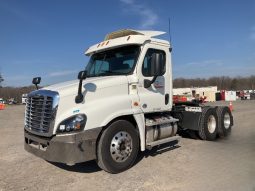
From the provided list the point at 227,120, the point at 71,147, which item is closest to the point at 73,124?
the point at 71,147

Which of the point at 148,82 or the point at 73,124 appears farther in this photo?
the point at 148,82

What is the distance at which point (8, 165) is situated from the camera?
761 cm

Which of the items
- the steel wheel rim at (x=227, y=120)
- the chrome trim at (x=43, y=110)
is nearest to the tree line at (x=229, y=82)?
the steel wheel rim at (x=227, y=120)

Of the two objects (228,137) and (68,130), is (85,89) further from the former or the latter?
(228,137)

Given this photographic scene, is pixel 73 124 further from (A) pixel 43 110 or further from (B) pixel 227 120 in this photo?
(B) pixel 227 120

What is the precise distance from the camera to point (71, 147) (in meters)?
5.79

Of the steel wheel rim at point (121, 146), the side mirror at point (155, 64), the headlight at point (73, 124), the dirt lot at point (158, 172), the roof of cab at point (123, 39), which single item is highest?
the roof of cab at point (123, 39)

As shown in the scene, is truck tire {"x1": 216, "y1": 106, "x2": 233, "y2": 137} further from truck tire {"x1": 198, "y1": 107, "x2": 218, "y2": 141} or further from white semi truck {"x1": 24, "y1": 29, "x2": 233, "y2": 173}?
white semi truck {"x1": 24, "y1": 29, "x2": 233, "y2": 173}

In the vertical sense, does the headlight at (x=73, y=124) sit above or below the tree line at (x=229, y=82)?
below

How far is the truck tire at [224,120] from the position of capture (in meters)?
10.2

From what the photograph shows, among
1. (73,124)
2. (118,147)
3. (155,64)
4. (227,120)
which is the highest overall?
(155,64)

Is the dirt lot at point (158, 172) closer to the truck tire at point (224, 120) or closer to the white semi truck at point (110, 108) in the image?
the white semi truck at point (110, 108)

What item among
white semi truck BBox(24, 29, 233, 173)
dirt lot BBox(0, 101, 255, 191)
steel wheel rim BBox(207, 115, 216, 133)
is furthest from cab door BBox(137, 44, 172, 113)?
steel wheel rim BBox(207, 115, 216, 133)

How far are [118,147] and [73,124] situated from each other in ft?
3.80
